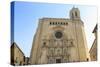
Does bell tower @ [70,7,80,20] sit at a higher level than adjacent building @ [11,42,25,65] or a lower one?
higher

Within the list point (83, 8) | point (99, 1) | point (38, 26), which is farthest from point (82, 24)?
point (38, 26)

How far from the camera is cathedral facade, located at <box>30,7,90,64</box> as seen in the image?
227cm

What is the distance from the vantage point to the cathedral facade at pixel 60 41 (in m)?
2.27

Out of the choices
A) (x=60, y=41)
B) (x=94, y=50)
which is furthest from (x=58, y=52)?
(x=94, y=50)

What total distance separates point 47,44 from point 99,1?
81 centimetres

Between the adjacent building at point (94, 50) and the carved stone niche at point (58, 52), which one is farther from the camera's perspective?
the adjacent building at point (94, 50)

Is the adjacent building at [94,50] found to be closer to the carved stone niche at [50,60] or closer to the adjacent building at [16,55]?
the carved stone niche at [50,60]

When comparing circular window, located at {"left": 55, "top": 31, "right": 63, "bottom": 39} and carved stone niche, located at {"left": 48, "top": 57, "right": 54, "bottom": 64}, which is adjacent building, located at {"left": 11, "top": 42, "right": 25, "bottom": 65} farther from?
circular window, located at {"left": 55, "top": 31, "right": 63, "bottom": 39}

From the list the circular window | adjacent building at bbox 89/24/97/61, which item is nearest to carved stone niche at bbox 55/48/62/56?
the circular window

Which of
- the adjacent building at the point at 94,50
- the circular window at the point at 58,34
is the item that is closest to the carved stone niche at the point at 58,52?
the circular window at the point at 58,34

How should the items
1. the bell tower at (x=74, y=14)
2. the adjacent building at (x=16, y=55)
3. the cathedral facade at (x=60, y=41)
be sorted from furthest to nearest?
the bell tower at (x=74, y=14) → the cathedral facade at (x=60, y=41) → the adjacent building at (x=16, y=55)

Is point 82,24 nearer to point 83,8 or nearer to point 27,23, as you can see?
point 83,8

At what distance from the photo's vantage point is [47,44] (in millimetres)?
2305

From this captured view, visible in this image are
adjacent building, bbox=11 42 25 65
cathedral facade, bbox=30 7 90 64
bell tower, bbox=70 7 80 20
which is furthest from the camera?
bell tower, bbox=70 7 80 20
